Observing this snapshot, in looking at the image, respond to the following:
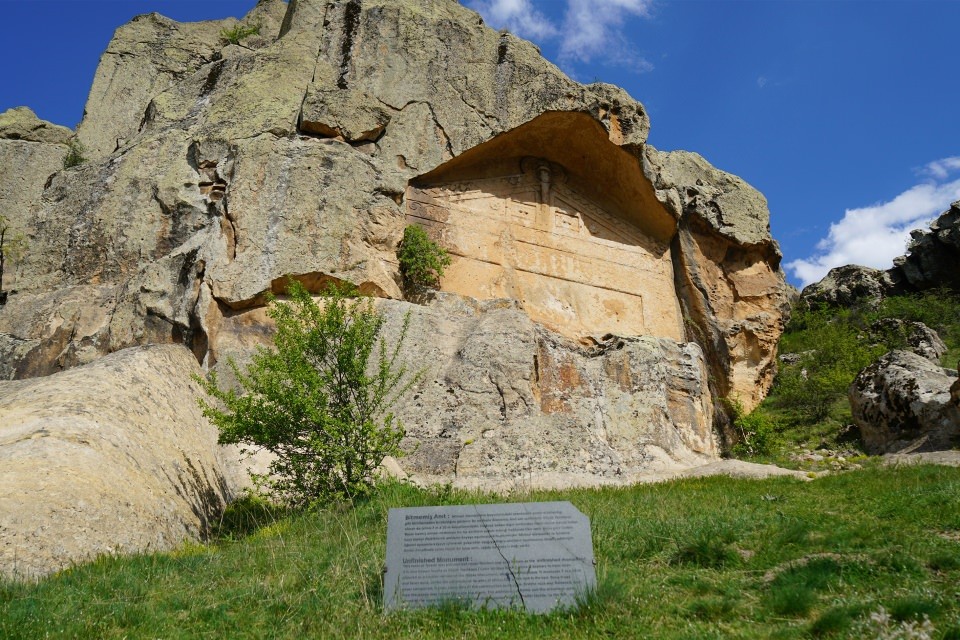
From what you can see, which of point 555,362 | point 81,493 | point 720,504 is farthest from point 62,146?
point 720,504

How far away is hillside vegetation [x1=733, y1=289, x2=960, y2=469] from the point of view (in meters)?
16.4

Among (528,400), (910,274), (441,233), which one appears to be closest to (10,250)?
(441,233)

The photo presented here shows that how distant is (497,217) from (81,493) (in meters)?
10.7

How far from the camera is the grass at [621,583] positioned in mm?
4746

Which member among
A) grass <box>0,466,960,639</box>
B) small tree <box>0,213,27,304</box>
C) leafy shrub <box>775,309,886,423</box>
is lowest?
grass <box>0,466,960,639</box>

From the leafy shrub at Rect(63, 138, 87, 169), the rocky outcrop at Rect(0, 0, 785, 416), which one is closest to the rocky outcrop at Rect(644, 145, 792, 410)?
the rocky outcrop at Rect(0, 0, 785, 416)

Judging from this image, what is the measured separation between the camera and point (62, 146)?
61.1 ft

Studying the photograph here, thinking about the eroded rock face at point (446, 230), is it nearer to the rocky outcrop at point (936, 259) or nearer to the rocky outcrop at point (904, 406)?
the rocky outcrop at point (904, 406)

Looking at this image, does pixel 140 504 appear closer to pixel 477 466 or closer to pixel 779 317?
pixel 477 466

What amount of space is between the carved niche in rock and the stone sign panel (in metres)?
9.96

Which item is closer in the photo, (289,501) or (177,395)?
(289,501)

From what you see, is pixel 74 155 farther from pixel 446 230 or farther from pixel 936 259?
pixel 936 259

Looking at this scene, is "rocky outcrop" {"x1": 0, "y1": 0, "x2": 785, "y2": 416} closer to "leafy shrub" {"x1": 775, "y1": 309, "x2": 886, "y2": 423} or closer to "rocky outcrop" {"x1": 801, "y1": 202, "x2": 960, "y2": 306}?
"leafy shrub" {"x1": 775, "y1": 309, "x2": 886, "y2": 423}

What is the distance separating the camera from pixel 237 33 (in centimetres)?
1988
